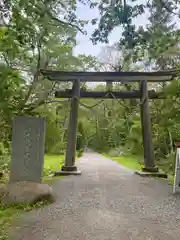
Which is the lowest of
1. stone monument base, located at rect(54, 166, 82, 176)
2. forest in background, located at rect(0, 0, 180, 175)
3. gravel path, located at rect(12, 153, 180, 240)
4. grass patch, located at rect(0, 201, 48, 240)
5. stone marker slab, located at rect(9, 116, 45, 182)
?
gravel path, located at rect(12, 153, 180, 240)

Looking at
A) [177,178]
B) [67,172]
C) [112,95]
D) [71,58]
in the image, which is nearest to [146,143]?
[112,95]

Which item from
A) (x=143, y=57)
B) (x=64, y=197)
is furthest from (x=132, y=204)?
(x=143, y=57)

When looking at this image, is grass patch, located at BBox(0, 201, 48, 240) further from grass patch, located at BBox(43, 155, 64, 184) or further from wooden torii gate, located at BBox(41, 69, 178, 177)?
wooden torii gate, located at BBox(41, 69, 178, 177)

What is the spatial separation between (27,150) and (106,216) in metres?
2.56

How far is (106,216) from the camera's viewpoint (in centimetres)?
349

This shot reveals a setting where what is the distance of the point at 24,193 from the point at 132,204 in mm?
1725

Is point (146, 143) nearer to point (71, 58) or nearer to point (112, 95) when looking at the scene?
point (112, 95)

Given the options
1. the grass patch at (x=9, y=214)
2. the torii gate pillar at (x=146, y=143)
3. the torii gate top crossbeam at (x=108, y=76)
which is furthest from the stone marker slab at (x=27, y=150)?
the torii gate pillar at (x=146, y=143)

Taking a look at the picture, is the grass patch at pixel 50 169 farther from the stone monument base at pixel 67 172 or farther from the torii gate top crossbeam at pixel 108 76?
the torii gate top crossbeam at pixel 108 76

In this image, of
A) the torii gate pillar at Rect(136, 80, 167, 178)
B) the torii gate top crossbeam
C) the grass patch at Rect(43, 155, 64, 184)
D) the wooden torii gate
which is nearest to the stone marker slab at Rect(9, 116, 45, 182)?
the grass patch at Rect(43, 155, 64, 184)

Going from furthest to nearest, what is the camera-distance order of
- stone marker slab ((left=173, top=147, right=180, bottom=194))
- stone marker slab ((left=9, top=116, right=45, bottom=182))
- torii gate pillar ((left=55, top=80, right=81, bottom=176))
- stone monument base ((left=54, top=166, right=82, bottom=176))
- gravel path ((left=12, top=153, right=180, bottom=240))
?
torii gate pillar ((left=55, top=80, right=81, bottom=176)) → stone monument base ((left=54, top=166, right=82, bottom=176)) → stone marker slab ((left=9, top=116, right=45, bottom=182)) → stone marker slab ((left=173, top=147, right=180, bottom=194)) → gravel path ((left=12, top=153, right=180, bottom=240))

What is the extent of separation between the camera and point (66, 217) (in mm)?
3451

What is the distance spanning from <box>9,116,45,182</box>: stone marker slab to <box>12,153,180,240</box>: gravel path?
2.24 feet

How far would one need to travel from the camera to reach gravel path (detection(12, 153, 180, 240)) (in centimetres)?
281
